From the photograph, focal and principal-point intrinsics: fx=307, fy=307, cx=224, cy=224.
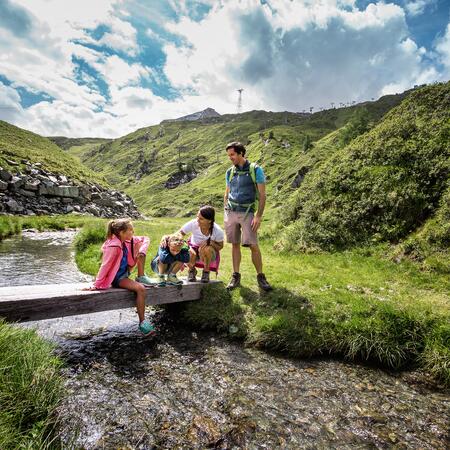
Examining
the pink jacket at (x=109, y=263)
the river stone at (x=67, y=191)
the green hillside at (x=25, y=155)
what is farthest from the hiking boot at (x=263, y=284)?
the green hillside at (x=25, y=155)

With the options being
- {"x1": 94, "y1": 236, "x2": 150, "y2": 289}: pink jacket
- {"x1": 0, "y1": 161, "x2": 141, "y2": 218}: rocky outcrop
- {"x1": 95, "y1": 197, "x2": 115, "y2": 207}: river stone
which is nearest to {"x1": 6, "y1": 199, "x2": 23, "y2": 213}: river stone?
{"x1": 0, "y1": 161, "x2": 141, "y2": 218}: rocky outcrop

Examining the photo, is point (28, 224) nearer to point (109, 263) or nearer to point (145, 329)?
point (109, 263)

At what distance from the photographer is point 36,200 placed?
129 ft

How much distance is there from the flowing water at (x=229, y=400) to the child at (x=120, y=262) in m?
1.08

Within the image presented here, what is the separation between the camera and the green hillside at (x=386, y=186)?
13852mm

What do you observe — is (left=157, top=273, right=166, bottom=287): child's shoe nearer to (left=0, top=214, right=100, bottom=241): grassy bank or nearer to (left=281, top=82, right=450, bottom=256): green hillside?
(left=281, top=82, right=450, bottom=256): green hillside

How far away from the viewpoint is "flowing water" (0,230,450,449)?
4.67 metres

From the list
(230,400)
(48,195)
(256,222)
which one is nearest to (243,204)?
(256,222)

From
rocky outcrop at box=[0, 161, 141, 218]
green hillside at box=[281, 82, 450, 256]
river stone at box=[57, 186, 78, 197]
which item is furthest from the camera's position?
river stone at box=[57, 186, 78, 197]

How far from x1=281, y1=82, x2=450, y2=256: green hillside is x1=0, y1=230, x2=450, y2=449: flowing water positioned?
850 centimetres

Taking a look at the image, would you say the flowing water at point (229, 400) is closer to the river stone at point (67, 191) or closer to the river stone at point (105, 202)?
the river stone at point (67, 191)

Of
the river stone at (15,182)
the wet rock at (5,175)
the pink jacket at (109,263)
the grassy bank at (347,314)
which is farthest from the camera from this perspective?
the river stone at (15,182)

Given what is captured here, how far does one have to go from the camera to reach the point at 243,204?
9625 millimetres

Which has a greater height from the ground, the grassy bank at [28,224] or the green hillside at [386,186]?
the green hillside at [386,186]
